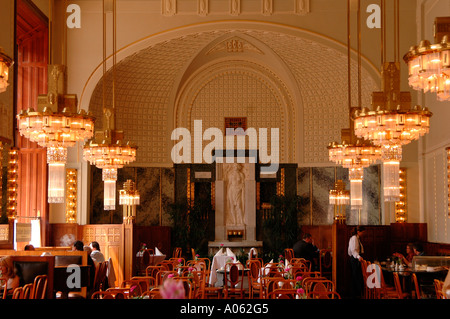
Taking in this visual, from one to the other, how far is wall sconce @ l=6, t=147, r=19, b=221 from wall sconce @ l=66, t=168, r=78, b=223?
3.59 metres

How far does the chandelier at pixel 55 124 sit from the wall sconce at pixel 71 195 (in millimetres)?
8763

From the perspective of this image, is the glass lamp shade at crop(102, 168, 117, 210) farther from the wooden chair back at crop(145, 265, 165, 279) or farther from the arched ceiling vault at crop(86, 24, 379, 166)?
the arched ceiling vault at crop(86, 24, 379, 166)

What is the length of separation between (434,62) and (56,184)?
18.5 feet

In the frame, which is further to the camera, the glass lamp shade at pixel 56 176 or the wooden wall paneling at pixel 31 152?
the wooden wall paneling at pixel 31 152

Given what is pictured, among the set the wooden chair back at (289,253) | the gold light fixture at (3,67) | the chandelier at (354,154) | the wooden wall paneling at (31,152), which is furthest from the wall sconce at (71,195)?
the gold light fixture at (3,67)

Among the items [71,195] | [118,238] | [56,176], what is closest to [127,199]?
[118,238]

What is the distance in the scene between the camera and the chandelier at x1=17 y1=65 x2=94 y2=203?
29.4ft

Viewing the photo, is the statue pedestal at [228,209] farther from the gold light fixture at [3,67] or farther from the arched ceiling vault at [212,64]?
the gold light fixture at [3,67]

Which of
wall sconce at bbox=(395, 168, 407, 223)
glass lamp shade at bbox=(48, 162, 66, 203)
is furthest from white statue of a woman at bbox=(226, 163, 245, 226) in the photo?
glass lamp shade at bbox=(48, 162, 66, 203)

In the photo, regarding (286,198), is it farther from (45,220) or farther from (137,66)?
(45,220)

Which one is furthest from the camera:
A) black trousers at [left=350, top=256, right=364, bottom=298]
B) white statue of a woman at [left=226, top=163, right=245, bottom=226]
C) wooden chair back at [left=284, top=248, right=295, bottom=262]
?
white statue of a woman at [left=226, top=163, right=245, bottom=226]

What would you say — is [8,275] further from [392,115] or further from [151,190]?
[151,190]

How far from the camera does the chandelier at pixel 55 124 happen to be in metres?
8.95
